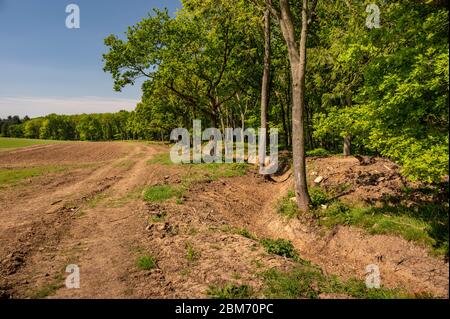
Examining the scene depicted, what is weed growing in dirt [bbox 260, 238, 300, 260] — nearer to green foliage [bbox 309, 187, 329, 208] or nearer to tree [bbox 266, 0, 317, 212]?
tree [bbox 266, 0, 317, 212]

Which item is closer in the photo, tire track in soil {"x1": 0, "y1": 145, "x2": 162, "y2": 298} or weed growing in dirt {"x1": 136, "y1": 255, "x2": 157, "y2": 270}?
tire track in soil {"x1": 0, "y1": 145, "x2": 162, "y2": 298}

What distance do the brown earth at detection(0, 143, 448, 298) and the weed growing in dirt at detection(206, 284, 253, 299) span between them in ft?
0.82

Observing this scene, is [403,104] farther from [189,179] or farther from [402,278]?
[189,179]

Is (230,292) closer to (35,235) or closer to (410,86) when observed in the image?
(410,86)

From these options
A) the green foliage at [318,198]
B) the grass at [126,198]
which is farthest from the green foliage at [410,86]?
the grass at [126,198]

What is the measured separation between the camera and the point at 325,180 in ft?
47.2

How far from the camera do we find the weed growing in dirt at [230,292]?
6.28 metres

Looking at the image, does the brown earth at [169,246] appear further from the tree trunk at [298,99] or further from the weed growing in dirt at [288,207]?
the tree trunk at [298,99]

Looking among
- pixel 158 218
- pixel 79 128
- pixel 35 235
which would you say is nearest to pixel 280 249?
pixel 158 218

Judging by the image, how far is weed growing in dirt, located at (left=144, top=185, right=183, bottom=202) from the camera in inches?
528

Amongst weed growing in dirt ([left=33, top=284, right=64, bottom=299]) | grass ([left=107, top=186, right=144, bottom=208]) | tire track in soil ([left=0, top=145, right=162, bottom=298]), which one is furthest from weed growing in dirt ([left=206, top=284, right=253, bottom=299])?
grass ([left=107, top=186, right=144, bottom=208])

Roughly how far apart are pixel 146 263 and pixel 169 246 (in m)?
1.20

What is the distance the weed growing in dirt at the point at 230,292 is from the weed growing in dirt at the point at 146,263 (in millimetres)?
1795
